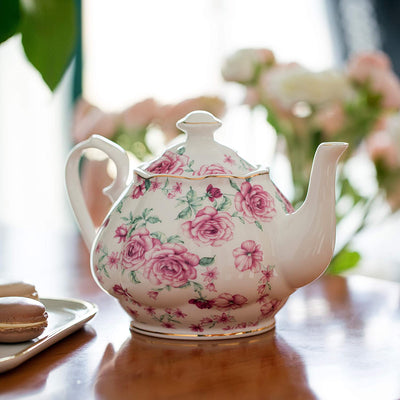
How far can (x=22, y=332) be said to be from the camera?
0.52 metres

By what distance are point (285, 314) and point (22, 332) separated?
272mm

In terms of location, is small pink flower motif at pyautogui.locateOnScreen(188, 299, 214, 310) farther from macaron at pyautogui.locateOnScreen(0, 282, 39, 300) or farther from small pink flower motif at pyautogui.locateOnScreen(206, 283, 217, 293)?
macaron at pyautogui.locateOnScreen(0, 282, 39, 300)

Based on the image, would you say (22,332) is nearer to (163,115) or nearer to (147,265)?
(147,265)

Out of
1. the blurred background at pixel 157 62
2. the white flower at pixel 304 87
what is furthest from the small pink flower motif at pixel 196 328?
the blurred background at pixel 157 62

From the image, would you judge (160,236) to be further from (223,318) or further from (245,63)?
(245,63)

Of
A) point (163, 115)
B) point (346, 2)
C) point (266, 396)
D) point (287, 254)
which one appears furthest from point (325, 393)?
point (346, 2)

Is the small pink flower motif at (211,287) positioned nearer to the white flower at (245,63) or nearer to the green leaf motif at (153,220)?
the green leaf motif at (153,220)

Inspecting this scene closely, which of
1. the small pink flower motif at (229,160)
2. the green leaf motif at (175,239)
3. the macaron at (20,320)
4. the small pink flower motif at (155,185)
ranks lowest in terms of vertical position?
the macaron at (20,320)

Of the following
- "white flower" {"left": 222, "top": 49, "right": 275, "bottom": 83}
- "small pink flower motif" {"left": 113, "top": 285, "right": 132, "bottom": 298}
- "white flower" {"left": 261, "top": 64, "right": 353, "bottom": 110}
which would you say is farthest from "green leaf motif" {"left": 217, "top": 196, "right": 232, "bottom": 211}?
"white flower" {"left": 222, "top": 49, "right": 275, "bottom": 83}

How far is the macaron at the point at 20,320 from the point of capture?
512 mm

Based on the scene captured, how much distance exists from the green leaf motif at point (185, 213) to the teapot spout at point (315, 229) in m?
0.08

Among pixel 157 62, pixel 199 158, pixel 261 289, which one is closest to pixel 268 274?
pixel 261 289

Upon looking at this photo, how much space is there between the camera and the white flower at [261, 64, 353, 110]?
1.12m

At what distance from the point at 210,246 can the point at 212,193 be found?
0.05 m
